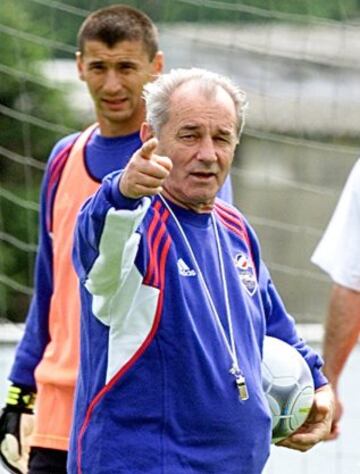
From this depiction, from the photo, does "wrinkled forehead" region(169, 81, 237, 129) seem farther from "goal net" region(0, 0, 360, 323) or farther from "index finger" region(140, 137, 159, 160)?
"goal net" region(0, 0, 360, 323)

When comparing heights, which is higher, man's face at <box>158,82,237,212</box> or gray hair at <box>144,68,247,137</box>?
gray hair at <box>144,68,247,137</box>

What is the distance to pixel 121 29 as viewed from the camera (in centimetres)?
530

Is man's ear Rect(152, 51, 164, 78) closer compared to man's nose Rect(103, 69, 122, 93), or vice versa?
man's nose Rect(103, 69, 122, 93)

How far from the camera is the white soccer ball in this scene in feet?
14.6

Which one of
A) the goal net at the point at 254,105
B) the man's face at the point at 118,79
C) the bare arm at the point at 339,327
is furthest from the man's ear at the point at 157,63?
the goal net at the point at 254,105

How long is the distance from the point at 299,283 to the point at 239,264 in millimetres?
3602

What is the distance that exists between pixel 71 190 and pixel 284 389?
1024mm

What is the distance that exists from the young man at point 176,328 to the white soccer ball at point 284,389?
25cm

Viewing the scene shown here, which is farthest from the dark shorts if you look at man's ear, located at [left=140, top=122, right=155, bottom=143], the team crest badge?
man's ear, located at [left=140, top=122, right=155, bottom=143]

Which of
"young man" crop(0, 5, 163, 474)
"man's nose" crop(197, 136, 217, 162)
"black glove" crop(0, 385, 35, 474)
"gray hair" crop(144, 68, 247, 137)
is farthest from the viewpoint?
"black glove" crop(0, 385, 35, 474)

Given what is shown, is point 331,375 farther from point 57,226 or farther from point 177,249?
point 177,249

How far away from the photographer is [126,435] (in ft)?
13.1

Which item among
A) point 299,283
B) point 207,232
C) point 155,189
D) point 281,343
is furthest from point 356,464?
point 155,189

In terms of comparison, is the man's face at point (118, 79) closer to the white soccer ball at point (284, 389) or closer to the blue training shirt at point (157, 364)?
the white soccer ball at point (284, 389)
